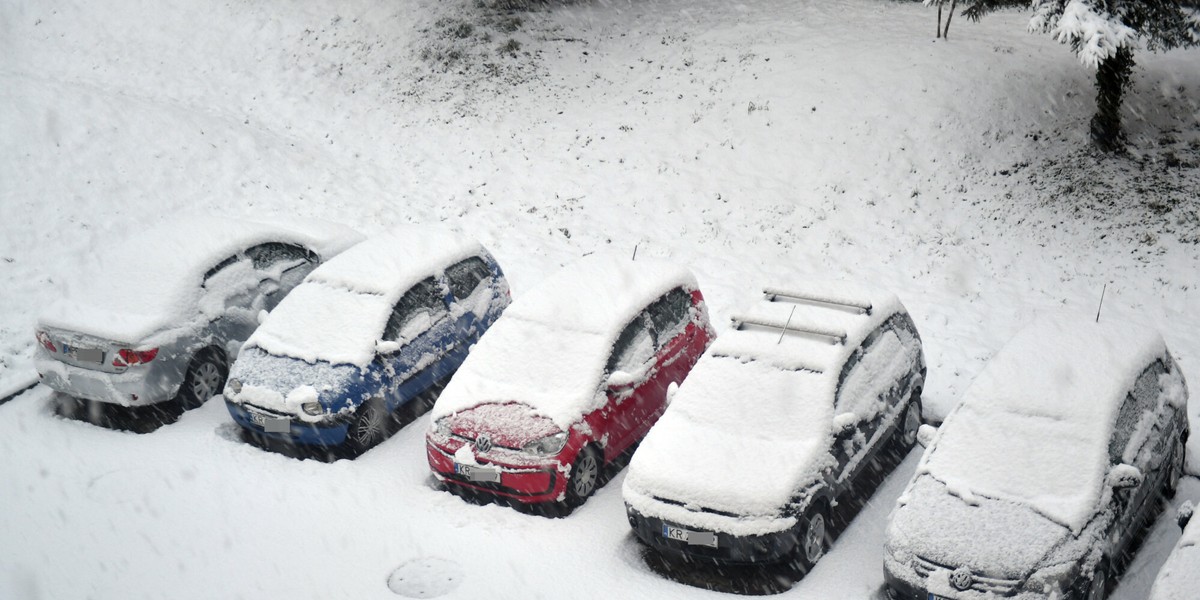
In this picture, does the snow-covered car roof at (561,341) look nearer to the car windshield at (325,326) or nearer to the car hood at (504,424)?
the car hood at (504,424)

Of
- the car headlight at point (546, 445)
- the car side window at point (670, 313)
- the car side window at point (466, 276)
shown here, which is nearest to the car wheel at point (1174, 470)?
the car side window at point (670, 313)

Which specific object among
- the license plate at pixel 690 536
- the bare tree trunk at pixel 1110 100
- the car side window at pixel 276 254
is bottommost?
the license plate at pixel 690 536

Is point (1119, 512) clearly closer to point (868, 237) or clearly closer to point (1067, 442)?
point (1067, 442)

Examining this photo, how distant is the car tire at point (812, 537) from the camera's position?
7785 millimetres

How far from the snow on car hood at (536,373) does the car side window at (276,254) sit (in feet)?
10.9

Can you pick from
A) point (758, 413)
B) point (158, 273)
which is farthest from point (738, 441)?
point (158, 273)

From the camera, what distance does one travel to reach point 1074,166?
588 inches

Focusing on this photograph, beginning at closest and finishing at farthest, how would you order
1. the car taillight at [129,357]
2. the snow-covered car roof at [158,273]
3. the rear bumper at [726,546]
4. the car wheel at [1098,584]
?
the car wheel at [1098,584] < the rear bumper at [726,546] < the car taillight at [129,357] < the snow-covered car roof at [158,273]

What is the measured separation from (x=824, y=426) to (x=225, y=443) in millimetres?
5916

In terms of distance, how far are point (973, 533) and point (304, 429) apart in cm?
601

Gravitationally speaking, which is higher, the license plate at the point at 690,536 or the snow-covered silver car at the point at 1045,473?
the snow-covered silver car at the point at 1045,473

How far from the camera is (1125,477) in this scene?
24.0 ft

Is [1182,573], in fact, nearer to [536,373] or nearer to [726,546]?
[726,546]

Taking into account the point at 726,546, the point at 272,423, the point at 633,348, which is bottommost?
the point at 272,423
